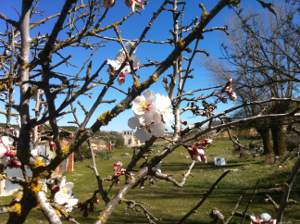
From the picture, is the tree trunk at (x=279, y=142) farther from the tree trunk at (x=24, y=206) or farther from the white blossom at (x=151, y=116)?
the tree trunk at (x=24, y=206)

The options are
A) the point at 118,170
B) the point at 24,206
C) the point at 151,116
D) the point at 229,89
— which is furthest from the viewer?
the point at 118,170

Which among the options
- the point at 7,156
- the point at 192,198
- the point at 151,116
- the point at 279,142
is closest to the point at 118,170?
the point at 7,156

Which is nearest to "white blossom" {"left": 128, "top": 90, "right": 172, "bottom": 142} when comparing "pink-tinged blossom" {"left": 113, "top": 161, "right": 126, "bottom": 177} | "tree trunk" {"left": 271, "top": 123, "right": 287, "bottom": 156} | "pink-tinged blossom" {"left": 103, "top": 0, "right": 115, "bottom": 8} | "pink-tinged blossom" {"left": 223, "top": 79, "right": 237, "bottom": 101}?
"pink-tinged blossom" {"left": 103, "top": 0, "right": 115, "bottom": 8}

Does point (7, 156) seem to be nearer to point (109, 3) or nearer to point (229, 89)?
point (109, 3)

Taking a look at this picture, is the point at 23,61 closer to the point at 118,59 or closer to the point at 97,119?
the point at 97,119

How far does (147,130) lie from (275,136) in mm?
25479

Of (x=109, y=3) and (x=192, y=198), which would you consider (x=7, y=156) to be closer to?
(x=109, y=3)

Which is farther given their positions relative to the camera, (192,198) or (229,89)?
(192,198)

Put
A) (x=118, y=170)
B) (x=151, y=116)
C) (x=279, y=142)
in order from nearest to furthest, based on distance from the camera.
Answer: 1. (x=151, y=116)
2. (x=118, y=170)
3. (x=279, y=142)

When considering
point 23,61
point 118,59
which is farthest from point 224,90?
point 23,61

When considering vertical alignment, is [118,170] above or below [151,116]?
below

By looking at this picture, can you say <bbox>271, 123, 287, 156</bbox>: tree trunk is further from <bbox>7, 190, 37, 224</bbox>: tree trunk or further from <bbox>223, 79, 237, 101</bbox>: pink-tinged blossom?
<bbox>7, 190, 37, 224</bbox>: tree trunk

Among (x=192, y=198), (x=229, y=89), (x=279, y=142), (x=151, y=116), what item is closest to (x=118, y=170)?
(x=229, y=89)

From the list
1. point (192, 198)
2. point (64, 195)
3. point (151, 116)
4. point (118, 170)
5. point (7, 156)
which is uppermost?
point (151, 116)
